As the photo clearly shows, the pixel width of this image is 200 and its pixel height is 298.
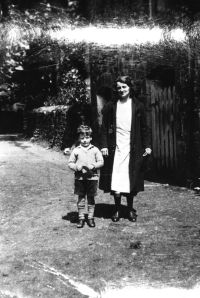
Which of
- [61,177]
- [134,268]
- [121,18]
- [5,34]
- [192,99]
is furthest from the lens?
[5,34]

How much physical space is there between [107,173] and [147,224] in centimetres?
84

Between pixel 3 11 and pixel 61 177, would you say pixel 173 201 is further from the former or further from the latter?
pixel 3 11

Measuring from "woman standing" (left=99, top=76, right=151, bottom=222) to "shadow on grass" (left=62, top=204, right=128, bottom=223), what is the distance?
2.04 ft

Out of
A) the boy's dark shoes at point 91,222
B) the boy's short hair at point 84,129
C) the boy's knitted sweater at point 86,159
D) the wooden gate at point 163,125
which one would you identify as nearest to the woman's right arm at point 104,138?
the boy's knitted sweater at point 86,159

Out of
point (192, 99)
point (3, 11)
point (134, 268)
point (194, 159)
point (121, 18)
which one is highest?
point (3, 11)

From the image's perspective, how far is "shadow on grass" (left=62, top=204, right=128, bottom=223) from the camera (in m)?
6.26

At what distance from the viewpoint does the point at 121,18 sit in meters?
11.4

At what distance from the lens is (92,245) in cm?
504

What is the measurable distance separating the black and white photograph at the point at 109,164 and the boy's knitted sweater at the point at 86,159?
1 centimetres

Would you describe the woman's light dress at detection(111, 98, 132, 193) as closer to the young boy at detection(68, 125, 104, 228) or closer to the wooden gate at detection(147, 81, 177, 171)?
the young boy at detection(68, 125, 104, 228)

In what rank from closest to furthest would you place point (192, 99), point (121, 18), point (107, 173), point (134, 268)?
point (134, 268), point (107, 173), point (192, 99), point (121, 18)

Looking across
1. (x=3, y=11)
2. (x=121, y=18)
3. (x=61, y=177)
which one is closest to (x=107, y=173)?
(x=61, y=177)

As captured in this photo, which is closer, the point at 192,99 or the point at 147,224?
the point at 147,224

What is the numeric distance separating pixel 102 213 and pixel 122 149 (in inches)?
49.3
